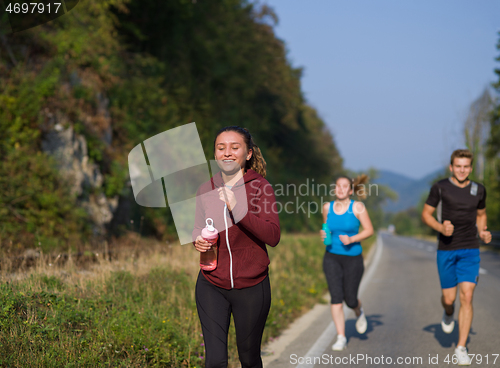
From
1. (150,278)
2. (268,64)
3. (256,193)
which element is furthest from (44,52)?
(268,64)

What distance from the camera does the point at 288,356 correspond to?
5.64m

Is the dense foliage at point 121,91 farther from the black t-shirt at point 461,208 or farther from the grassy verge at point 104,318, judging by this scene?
the black t-shirt at point 461,208

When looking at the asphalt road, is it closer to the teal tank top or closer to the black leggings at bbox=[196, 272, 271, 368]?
the teal tank top

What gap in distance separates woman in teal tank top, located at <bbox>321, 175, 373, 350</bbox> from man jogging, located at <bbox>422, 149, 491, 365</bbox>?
939mm

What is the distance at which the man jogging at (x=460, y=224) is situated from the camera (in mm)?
5617

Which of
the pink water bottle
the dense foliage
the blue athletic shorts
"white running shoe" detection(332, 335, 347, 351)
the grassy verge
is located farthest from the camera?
the dense foliage

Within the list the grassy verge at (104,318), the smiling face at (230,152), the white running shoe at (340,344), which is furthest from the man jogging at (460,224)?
the smiling face at (230,152)

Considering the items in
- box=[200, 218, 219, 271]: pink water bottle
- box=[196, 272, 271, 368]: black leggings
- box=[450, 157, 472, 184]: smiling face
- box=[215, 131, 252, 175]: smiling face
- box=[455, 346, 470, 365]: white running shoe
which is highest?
box=[215, 131, 252, 175]: smiling face

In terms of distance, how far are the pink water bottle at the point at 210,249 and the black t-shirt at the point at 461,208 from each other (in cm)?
369

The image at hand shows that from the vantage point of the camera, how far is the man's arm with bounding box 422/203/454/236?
18.1 feet

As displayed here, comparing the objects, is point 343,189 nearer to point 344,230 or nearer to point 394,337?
point 344,230

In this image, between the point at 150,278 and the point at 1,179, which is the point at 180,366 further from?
the point at 1,179

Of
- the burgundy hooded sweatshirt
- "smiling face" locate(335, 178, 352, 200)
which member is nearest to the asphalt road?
"smiling face" locate(335, 178, 352, 200)

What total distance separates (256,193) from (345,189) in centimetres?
344
